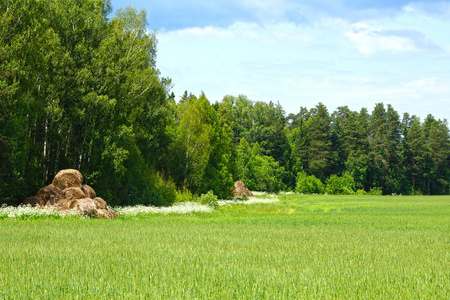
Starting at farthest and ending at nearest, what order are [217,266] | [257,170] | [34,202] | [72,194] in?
[257,170]
[72,194]
[34,202]
[217,266]

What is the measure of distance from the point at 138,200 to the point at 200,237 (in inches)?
895

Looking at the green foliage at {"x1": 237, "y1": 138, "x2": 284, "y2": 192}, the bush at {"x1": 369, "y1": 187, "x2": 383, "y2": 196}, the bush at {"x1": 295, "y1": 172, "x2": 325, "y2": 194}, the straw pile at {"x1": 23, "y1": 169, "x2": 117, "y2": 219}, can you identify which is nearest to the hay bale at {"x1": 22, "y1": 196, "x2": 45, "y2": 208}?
the straw pile at {"x1": 23, "y1": 169, "x2": 117, "y2": 219}

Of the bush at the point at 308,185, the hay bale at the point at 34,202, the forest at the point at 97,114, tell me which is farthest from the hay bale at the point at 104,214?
the bush at the point at 308,185

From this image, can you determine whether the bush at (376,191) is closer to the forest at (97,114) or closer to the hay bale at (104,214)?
the forest at (97,114)

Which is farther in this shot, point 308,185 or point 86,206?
point 308,185

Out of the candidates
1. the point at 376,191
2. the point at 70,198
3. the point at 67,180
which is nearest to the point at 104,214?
the point at 70,198

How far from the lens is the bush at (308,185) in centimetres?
9806

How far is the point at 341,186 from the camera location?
340 feet

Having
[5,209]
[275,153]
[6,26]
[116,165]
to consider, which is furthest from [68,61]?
[275,153]

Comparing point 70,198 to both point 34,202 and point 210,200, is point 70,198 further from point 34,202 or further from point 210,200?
point 210,200

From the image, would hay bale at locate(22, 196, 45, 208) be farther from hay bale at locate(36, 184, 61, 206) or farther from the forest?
the forest

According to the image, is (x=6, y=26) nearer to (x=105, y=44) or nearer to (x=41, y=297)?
(x=105, y=44)

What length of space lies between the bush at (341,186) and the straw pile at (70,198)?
3275 inches

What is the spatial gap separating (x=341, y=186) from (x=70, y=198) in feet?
283
